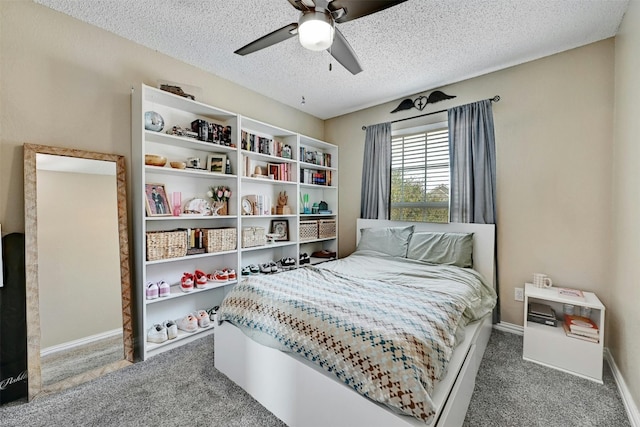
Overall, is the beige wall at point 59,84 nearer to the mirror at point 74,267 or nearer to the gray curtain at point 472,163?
the mirror at point 74,267

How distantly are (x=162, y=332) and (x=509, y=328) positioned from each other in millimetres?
3239

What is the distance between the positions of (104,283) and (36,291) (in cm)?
37

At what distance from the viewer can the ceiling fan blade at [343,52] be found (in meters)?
1.57

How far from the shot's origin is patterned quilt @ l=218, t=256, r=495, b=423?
1088 millimetres

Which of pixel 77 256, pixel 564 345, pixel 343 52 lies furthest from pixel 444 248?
pixel 77 256

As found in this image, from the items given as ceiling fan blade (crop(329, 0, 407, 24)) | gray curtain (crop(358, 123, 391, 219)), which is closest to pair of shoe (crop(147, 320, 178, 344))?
gray curtain (crop(358, 123, 391, 219))

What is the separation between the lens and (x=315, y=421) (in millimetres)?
1304

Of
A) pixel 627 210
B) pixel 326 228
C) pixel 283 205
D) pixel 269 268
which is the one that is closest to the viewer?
pixel 627 210

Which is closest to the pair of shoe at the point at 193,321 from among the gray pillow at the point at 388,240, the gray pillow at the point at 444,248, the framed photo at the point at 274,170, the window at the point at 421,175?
the framed photo at the point at 274,170

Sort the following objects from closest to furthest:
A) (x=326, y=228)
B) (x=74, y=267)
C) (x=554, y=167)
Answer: (x=74, y=267) < (x=554, y=167) < (x=326, y=228)

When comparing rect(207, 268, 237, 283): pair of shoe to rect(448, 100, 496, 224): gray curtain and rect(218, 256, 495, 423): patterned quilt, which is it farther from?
rect(448, 100, 496, 224): gray curtain

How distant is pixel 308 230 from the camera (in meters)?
3.52

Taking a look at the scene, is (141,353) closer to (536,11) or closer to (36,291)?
(36,291)

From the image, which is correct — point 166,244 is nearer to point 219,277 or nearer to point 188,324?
point 219,277
